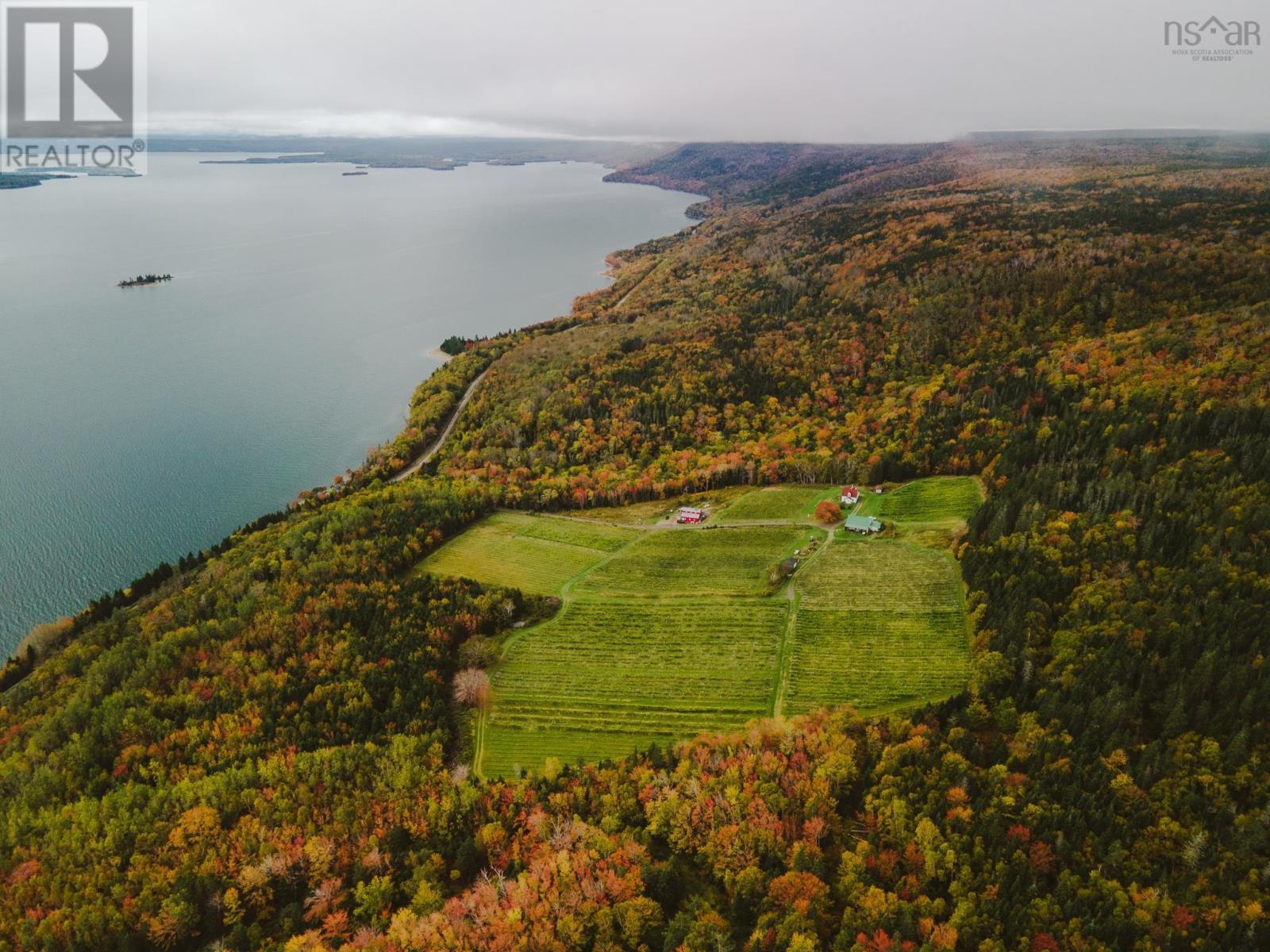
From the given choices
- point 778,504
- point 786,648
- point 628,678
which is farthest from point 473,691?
point 778,504

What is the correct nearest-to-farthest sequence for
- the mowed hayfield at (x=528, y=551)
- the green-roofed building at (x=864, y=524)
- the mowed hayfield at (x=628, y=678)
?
the mowed hayfield at (x=628, y=678) → the mowed hayfield at (x=528, y=551) → the green-roofed building at (x=864, y=524)

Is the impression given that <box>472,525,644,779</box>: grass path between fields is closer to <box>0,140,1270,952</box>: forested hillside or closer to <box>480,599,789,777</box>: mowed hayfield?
<box>480,599,789,777</box>: mowed hayfield

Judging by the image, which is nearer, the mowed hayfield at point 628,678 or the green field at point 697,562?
the mowed hayfield at point 628,678

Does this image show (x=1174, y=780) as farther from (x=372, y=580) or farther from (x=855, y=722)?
(x=372, y=580)

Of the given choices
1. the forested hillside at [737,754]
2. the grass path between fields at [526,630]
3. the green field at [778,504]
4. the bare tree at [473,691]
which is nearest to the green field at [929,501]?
the forested hillside at [737,754]

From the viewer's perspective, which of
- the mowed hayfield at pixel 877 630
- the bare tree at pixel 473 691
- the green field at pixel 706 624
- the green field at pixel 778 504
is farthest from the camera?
the green field at pixel 778 504

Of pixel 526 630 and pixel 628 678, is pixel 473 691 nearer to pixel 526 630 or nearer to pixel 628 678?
pixel 526 630

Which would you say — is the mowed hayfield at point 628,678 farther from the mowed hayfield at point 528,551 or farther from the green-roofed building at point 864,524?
the green-roofed building at point 864,524
